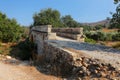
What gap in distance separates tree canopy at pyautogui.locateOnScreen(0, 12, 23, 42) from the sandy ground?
48.6ft

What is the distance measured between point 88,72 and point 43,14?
33930 mm

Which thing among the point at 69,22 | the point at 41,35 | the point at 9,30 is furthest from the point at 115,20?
the point at 69,22

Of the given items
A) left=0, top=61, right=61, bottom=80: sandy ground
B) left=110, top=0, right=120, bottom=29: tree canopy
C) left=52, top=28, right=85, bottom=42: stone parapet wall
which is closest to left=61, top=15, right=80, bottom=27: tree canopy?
left=52, top=28, right=85, bottom=42: stone parapet wall

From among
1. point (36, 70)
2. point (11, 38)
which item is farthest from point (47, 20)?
point (36, 70)

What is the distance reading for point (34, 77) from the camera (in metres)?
11.2

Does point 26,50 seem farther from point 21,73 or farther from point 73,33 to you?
point 21,73

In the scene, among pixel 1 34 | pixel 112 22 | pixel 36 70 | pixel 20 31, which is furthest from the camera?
pixel 20 31

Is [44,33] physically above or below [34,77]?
above

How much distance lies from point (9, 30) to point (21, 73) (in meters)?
17.5

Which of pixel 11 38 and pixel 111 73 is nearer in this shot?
pixel 111 73

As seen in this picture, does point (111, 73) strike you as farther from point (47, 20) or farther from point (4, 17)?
point (47, 20)

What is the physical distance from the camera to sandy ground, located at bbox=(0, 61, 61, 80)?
1112 cm

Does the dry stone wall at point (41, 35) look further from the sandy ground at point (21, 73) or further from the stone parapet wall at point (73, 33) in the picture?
the sandy ground at point (21, 73)

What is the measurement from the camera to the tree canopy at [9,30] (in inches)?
1108
